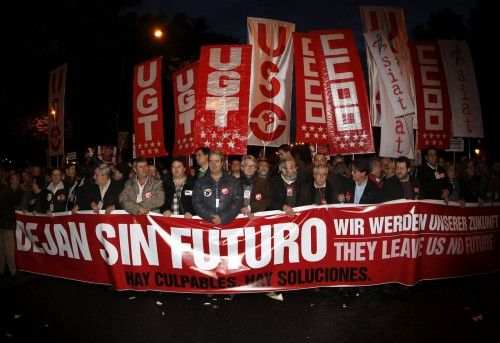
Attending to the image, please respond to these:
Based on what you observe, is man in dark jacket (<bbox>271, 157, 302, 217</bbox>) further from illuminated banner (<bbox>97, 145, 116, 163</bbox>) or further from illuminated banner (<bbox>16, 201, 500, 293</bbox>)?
illuminated banner (<bbox>97, 145, 116, 163</bbox>)

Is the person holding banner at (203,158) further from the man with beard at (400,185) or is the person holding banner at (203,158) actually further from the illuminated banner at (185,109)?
the man with beard at (400,185)

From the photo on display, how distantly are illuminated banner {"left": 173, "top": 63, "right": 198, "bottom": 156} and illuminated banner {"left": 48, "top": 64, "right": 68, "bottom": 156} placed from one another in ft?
9.40

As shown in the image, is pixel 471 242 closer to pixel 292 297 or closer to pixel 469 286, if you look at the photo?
pixel 469 286

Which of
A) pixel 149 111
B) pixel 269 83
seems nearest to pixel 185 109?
Answer: pixel 149 111

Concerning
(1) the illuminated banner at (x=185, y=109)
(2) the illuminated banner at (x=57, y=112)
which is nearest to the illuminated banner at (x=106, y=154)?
(2) the illuminated banner at (x=57, y=112)

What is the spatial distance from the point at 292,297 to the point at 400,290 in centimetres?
157

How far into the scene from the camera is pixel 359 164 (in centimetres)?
688

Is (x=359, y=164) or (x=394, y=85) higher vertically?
(x=394, y=85)

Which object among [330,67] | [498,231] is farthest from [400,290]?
[330,67]

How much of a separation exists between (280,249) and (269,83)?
3.95 metres

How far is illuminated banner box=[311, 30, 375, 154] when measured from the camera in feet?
27.8

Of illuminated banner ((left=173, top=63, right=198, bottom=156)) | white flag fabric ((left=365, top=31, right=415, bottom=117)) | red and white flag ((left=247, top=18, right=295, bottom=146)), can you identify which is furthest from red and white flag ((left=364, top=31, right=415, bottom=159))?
illuminated banner ((left=173, top=63, right=198, bottom=156))

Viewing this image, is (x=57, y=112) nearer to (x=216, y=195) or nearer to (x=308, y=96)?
(x=308, y=96)

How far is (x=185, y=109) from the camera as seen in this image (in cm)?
936
